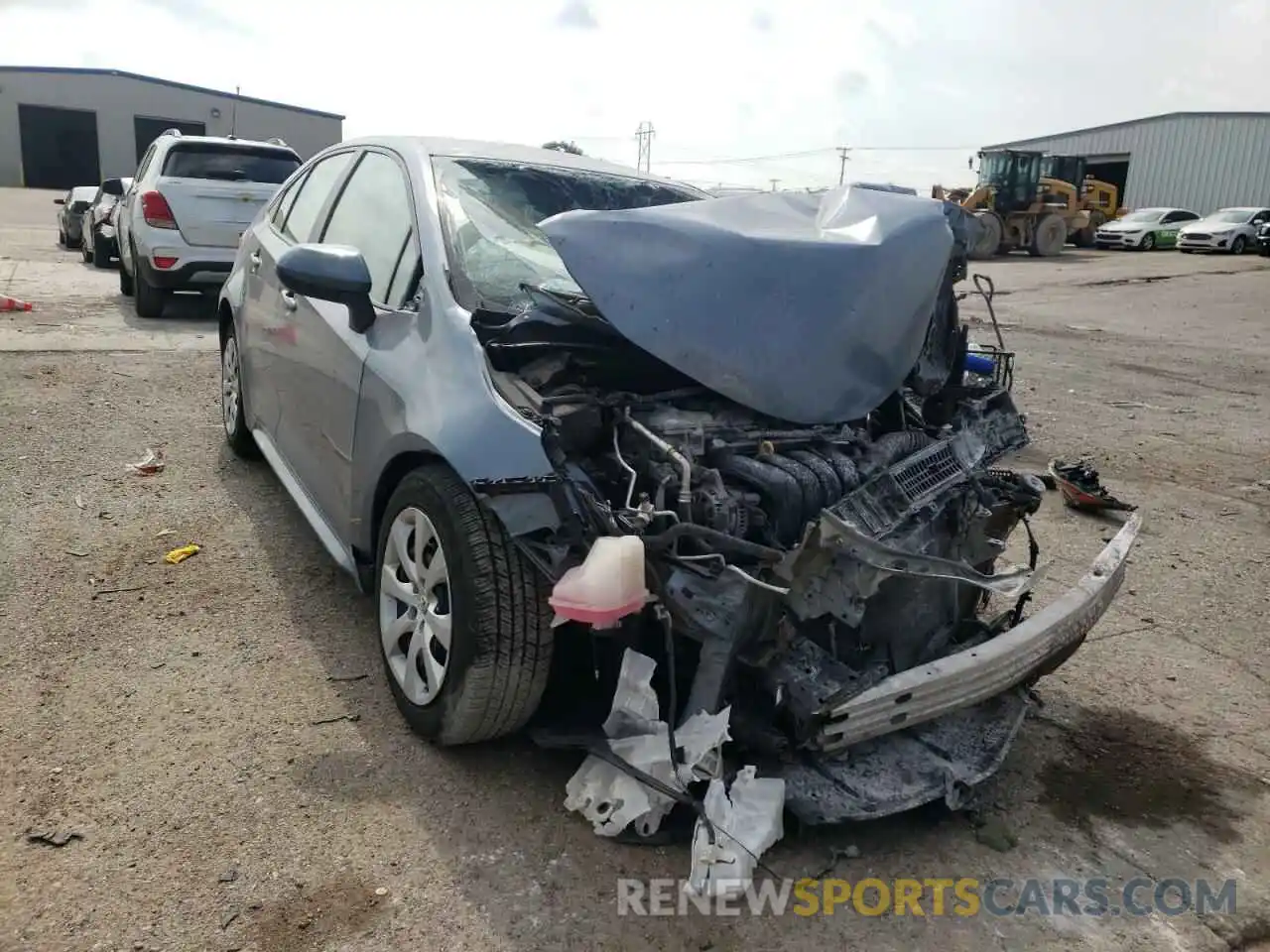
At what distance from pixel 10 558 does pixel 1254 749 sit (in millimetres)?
4637

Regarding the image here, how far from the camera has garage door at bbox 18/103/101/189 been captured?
142ft

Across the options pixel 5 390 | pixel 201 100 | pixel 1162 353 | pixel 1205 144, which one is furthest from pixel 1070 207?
pixel 201 100

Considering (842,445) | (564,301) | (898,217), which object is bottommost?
(842,445)

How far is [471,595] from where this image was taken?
99.3 inches

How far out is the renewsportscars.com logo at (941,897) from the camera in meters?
2.31

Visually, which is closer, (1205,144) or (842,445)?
(842,445)

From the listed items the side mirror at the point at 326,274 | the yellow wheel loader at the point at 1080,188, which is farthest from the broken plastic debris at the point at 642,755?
the yellow wheel loader at the point at 1080,188

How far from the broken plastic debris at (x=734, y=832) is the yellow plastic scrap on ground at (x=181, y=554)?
2.64 metres

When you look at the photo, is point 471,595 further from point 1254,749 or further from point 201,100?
point 201,100

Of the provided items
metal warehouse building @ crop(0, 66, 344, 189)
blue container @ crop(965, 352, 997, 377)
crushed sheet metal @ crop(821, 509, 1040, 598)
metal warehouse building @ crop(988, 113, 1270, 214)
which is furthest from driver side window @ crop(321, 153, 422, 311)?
metal warehouse building @ crop(0, 66, 344, 189)

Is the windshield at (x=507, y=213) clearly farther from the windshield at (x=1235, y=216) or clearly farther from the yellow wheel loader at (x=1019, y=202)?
the windshield at (x=1235, y=216)

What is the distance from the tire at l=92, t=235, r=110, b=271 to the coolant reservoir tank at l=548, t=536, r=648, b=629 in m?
14.8

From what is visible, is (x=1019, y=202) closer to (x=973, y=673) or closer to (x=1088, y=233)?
(x=1088, y=233)

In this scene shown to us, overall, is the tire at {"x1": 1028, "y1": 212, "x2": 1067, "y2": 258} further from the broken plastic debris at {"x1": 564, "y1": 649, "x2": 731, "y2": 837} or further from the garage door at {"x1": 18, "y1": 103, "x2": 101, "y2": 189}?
the garage door at {"x1": 18, "y1": 103, "x2": 101, "y2": 189}
